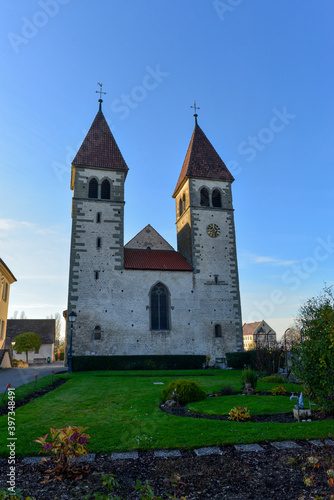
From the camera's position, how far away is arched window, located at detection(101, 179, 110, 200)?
2558 cm

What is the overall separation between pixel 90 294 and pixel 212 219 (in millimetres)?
11266

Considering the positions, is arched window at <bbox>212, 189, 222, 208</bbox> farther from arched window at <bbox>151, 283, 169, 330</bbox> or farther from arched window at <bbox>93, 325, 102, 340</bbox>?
arched window at <bbox>93, 325, 102, 340</bbox>

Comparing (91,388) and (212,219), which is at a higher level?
(212,219)

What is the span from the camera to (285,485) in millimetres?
4211

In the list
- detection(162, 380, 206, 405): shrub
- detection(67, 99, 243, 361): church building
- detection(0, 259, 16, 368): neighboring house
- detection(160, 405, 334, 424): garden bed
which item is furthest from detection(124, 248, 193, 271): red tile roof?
detection(160, 405, 334, 424): garden bed

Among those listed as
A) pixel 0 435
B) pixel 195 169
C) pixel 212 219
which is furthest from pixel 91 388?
pixel 195 169

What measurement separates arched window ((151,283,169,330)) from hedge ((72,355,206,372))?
2452 mm

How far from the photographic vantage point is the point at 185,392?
9453 mm

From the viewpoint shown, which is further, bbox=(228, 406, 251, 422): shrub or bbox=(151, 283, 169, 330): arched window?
bbox=(151, 283, 169, 330): arched window

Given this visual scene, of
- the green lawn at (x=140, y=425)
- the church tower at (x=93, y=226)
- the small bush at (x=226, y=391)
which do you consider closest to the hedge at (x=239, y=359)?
the church tower at (x=93, y=226)

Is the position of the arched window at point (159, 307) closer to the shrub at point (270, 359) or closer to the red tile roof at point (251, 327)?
the shrub at point (270, 359)

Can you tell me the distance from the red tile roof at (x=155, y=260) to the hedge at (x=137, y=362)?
625 centimetres

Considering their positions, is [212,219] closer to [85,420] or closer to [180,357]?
[180,357]

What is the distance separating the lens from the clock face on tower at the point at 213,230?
26594 millimetres
